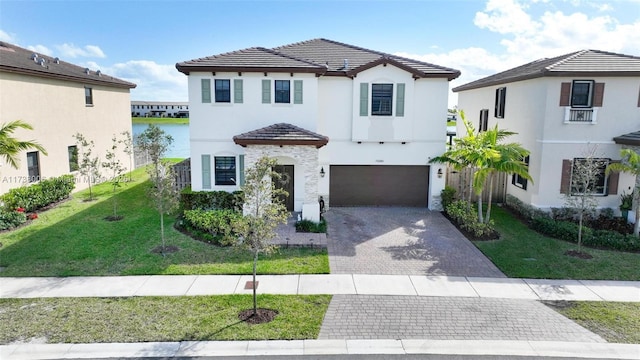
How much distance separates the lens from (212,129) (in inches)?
720

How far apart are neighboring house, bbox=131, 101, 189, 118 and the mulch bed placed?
48.9 meters

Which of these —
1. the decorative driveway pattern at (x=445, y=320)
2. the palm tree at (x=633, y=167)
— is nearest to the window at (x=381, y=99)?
the palm tree at (x=633, y=167)

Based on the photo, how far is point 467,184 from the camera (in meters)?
20.8

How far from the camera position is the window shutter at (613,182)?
17.6 m

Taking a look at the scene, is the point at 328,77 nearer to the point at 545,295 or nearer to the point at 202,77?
the point at 202,77

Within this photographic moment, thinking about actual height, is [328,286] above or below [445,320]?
above

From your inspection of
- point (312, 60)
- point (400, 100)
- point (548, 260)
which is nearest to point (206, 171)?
point (312, 60)

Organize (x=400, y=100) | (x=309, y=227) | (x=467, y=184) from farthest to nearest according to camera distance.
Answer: (x=467, y=184), (x=400, y=100), (x=309, y=227)

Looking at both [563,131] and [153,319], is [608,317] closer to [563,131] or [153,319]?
[563,131]

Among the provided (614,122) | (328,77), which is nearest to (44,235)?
(328,77)

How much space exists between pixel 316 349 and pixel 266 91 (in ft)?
39.7

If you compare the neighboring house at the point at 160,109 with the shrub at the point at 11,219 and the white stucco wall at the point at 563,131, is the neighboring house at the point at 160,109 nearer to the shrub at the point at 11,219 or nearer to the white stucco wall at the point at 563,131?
the shrub at the point at 11,219

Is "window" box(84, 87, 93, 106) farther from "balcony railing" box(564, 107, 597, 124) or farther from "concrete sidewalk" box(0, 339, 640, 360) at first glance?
"balcony railing" box(564, 107, 597, 124)

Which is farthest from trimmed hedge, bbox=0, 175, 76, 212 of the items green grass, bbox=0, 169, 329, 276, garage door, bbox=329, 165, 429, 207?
garage door, bbox=329, 165, 429, 207
